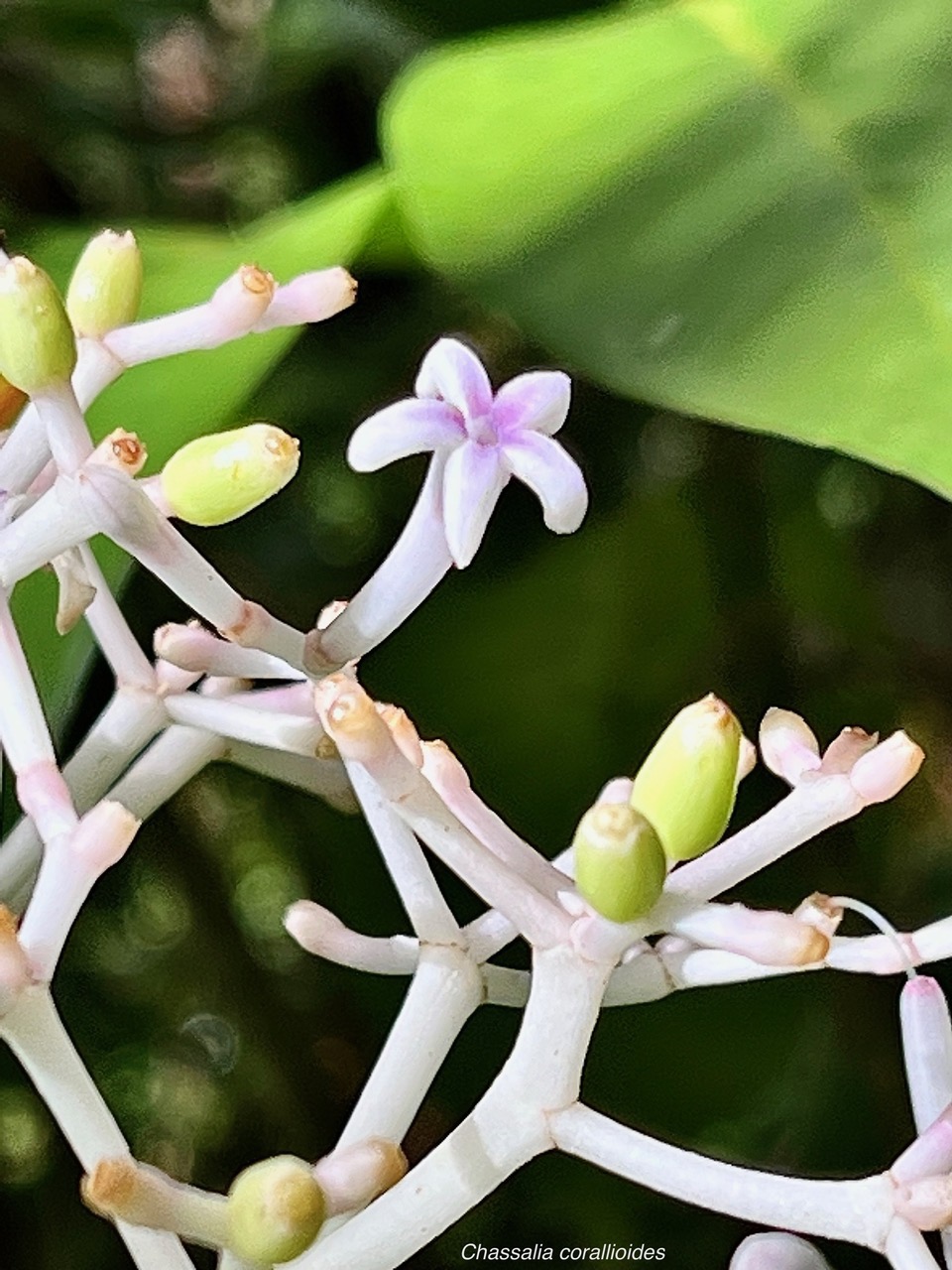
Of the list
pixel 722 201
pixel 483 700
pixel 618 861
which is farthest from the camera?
pixel 483 700

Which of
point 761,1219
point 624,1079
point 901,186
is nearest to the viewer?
point 761,1219

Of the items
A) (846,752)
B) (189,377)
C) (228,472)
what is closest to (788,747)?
(846,752)

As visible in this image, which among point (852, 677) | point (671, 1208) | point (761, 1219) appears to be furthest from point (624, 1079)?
point (761, 1219)

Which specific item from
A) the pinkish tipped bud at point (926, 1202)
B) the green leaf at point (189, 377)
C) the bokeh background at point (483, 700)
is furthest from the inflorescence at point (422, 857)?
the bokeh background at point (483, 700)

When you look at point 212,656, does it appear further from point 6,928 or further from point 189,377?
point 189,377

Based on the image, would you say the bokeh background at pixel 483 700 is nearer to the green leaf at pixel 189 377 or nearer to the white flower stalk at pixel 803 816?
the green leaf at pixel 189 377

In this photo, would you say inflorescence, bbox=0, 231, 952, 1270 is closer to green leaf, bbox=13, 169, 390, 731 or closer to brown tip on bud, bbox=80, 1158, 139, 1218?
brown tip on bud, bbox=80, 1158, 139, 1218

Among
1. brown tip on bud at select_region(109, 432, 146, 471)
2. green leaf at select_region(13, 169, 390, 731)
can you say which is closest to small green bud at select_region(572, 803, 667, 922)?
brown tip on bud at select_region(109, 432, 146, 471)

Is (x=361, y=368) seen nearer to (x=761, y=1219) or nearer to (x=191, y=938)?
(x=191, y=938)
